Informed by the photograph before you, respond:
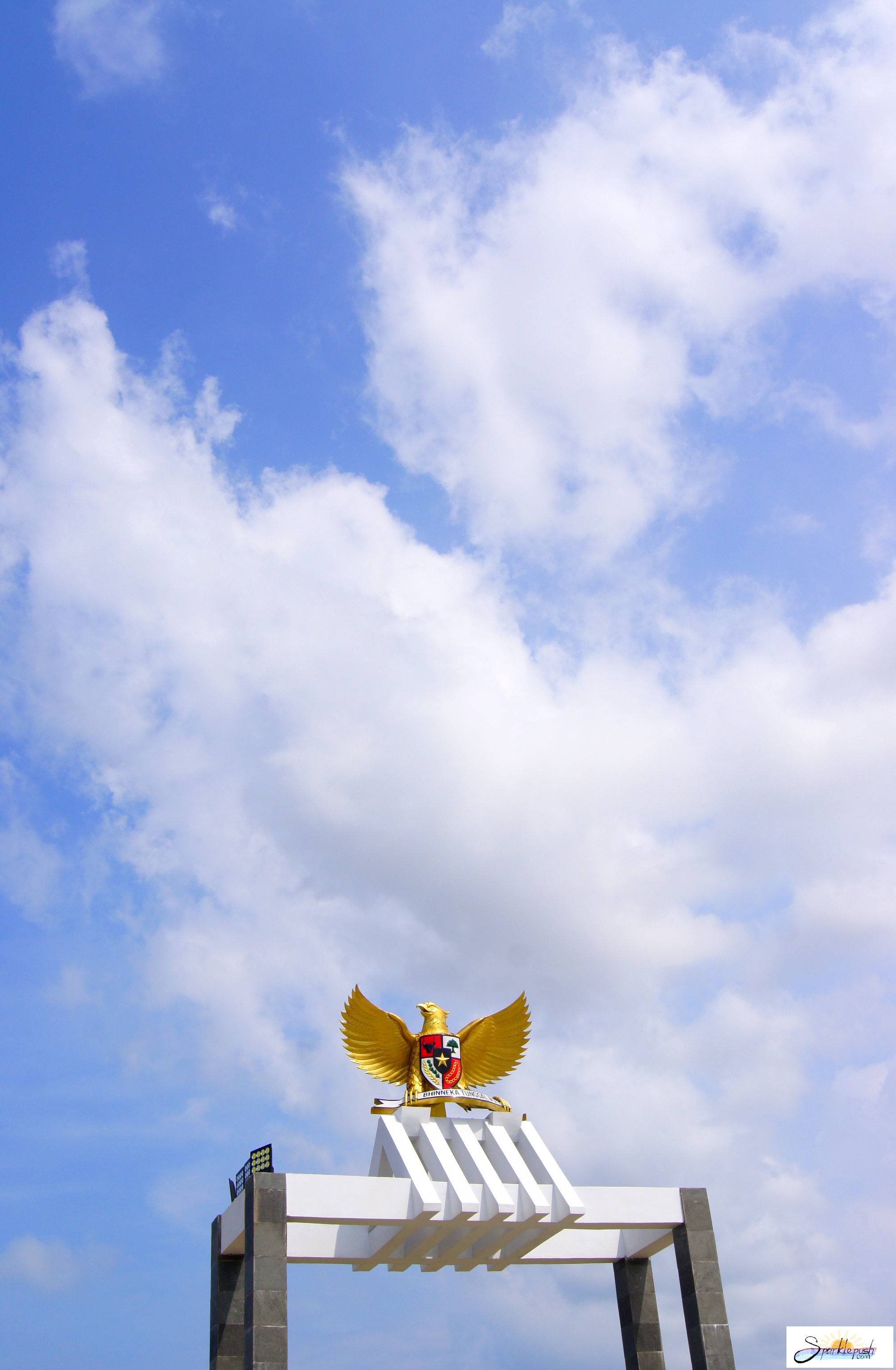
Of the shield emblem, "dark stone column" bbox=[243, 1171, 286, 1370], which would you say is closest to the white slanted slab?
"dark stone column" bbox=[243, 1171, 286, 1370]

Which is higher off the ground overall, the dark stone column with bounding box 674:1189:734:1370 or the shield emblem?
the shield emblem

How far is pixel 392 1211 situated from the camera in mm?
21750

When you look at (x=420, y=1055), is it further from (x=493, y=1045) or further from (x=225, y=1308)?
(x=225, y=1308)

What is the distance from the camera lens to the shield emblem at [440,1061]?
81.0 feet

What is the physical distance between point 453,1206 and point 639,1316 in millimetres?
7943

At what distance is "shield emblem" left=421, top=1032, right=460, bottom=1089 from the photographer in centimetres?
2470

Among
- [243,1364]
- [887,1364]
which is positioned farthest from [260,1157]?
[887,1364]

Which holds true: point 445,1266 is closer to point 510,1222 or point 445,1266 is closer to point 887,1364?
point 510,1222

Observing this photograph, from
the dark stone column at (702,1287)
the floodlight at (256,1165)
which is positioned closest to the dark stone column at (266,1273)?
the floodlight at (256,1165)

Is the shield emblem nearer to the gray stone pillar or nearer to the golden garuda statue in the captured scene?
the golden garuda statue

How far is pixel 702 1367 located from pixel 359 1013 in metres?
9.97

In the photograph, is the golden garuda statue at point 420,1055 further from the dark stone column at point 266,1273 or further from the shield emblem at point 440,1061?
the dark stone column at point 266,1273

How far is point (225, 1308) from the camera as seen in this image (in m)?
23.8

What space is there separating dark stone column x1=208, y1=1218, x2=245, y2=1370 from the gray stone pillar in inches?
345
